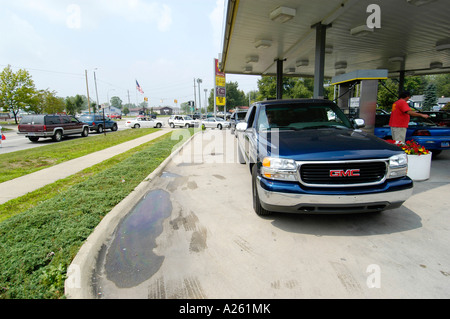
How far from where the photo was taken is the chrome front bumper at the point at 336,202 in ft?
9.46

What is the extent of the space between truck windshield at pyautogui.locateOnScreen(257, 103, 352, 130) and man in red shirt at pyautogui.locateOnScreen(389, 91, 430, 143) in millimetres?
2445

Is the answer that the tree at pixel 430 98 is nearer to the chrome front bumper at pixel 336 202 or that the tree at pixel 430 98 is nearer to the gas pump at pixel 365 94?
the gas pump at pixel 365 94

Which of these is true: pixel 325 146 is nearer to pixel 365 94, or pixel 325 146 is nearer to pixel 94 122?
pixel 365 94

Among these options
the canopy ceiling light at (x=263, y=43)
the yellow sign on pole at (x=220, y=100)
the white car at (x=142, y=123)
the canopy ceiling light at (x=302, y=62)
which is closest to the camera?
the canopy ceiling light at (x=263, y=43)

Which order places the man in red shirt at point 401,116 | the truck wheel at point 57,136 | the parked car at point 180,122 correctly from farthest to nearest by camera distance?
the parked car at point 180,122
the truck wheel at point 57,136
the man in red shirt at point 401,116

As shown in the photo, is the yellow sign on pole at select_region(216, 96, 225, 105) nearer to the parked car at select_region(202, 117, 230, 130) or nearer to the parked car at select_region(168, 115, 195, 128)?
the parked car at select_region(202, 117, 230, 130)

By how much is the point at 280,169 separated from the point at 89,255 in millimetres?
2436

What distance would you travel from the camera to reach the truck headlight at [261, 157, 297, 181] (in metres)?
3.00

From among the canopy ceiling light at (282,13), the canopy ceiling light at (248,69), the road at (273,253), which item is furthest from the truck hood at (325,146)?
the canopy ceiling light at (248,69)

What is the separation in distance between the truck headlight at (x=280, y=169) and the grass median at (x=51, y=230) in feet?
8.15

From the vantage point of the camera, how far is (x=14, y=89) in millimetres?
33625

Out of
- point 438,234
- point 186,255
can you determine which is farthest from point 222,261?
point 438,234

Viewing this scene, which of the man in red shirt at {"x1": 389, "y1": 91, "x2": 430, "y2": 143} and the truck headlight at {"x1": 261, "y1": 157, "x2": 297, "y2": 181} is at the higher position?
the man in red shirt at {"x1": 389, "y1": 91, "x2": 430, "y2": 143}

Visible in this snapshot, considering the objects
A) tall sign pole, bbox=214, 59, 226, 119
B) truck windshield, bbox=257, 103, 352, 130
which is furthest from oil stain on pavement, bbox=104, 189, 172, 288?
tall sign pole, bbox=214, 59, 226, 119
